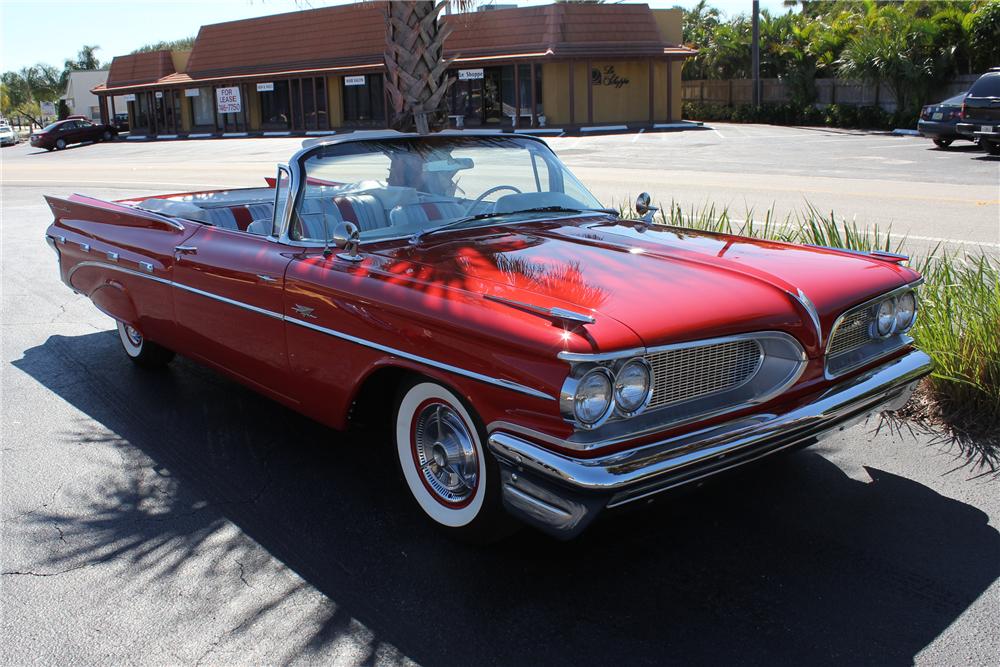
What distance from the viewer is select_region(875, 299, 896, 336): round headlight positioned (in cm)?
378

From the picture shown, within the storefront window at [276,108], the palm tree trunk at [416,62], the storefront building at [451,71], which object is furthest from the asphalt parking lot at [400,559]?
the storefront window at [276,108]

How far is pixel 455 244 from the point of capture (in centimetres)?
405

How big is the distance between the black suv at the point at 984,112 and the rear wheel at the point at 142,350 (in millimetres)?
18972

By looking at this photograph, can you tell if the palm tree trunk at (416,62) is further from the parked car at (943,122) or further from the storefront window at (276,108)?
the storefront window at (276,108)

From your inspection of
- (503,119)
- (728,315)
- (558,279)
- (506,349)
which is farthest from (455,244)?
(503,119)

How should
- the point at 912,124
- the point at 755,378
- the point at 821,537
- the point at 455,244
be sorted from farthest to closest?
1. the point at 912,124
2. the point at 455,244
3. the point at 821,537
4. the point at 755,378

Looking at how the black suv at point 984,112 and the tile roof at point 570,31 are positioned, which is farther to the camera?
the tile roof at point 570,31

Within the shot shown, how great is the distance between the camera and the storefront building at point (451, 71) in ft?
118

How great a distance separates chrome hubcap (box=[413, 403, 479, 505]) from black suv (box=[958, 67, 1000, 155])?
19.6 metres

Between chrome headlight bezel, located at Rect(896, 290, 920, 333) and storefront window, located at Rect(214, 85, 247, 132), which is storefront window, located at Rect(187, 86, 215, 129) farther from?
chrome headlight bezel, located at Rect(896, 290, 920, 333)

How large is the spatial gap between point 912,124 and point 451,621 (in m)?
31.9

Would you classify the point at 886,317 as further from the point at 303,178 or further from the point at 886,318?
the point at 303,178

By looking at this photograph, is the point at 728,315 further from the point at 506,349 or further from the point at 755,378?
the point at 506,349

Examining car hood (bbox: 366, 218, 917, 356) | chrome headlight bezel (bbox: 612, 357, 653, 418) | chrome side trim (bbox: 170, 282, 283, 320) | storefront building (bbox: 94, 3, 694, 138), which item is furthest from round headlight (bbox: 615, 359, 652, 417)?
storefront building (bbox: 94, 3, 694, 138)
